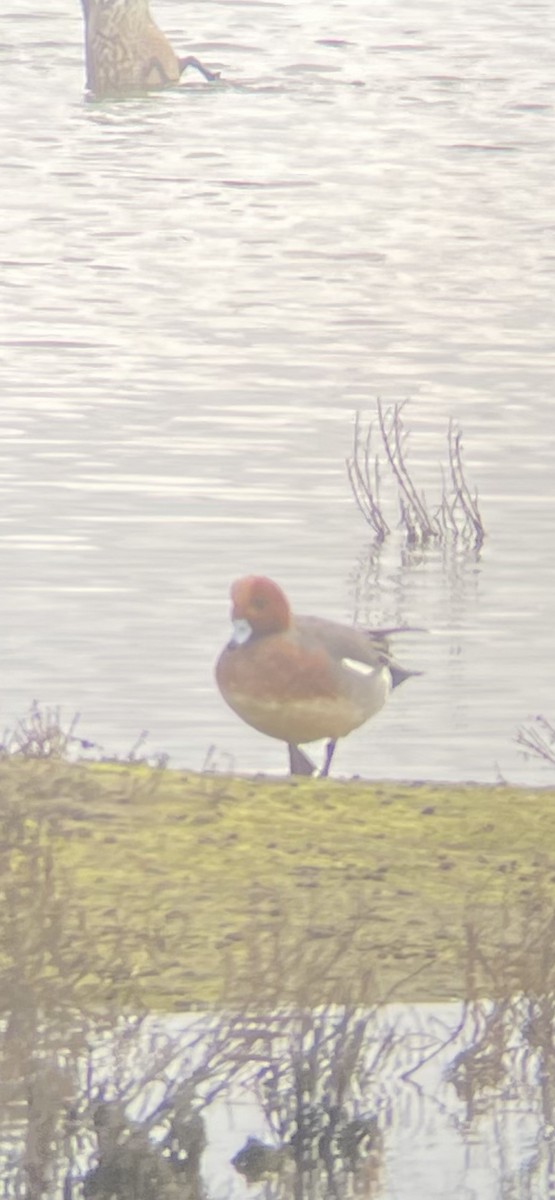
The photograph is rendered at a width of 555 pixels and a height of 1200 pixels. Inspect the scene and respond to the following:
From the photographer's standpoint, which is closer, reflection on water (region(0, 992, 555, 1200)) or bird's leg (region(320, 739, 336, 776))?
reflection on water (region(0, 992, 555, 1200))

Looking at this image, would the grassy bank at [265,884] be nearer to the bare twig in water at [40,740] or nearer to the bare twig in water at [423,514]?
the bare twig in water at [40,740]

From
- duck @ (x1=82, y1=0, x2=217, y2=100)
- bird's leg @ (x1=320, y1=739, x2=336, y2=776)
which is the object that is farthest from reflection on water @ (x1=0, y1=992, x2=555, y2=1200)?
duck @ (x1=82, y1=0, x2=217, y2=100)

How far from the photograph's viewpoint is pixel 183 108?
150 feet

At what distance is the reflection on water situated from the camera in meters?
6.65

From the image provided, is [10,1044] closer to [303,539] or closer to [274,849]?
[274,849]

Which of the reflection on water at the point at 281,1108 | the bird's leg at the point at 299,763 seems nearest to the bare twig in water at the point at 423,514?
the bird's leg at the point at 299,763

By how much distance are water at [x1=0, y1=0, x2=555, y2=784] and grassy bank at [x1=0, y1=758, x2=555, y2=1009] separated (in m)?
1.11

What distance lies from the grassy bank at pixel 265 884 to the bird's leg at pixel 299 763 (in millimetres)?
412

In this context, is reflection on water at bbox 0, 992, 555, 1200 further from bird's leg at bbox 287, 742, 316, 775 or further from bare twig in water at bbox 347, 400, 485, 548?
bare twig in water at bbox 347, 400, 485, 548

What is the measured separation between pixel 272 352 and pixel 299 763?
65.1ft

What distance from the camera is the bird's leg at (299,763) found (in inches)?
427

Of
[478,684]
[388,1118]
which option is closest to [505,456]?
[478,684]

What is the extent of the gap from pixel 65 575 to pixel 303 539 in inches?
84.8

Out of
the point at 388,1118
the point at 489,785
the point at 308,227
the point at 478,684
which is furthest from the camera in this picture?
the point at 308,227
